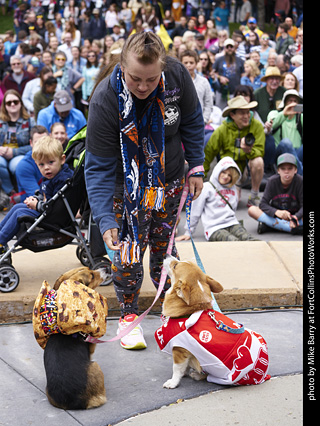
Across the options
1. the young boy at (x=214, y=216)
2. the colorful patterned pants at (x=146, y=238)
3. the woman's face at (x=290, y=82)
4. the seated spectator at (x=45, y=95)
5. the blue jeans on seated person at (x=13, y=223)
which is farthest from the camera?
the woman's face at (x=290, y=82)

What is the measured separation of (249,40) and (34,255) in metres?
11.8

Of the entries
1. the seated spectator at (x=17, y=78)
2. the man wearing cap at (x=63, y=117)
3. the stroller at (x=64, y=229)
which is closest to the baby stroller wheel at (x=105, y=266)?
the stroller at (x=64, y=229)

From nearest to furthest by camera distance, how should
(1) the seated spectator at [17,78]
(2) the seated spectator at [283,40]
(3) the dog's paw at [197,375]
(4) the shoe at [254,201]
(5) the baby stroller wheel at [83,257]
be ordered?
(3) the dog's paw at [197,375]
(5) the baby stroller wheel at [83,257]
(4) the shoe at [254,201]
(1) the seated spectator at [17,78]
(2) the seated spectator at [283,40]

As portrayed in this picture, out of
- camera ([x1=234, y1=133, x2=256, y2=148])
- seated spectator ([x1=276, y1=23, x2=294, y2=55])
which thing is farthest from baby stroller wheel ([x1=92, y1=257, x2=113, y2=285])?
seated spectator ([x1=276, y1=23, x2=294, y2=55])

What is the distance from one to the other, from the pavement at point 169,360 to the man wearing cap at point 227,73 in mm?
6940

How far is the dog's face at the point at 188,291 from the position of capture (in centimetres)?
354

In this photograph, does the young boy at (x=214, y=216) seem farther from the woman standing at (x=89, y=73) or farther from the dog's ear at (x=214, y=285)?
the woman standing at (x=89, y=73)

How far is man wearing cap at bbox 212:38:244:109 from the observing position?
482 inches

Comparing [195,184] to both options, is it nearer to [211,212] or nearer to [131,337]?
[131,337]

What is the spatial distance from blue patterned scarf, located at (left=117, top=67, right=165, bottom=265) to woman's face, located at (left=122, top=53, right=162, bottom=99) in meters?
0.11

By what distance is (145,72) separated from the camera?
3.27 m

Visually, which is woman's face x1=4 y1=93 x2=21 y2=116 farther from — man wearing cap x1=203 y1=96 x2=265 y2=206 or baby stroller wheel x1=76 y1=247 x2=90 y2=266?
baby stroller wheel x1=76 y1=247 x2=90 y2=266

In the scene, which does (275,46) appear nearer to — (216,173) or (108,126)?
(216,173)
